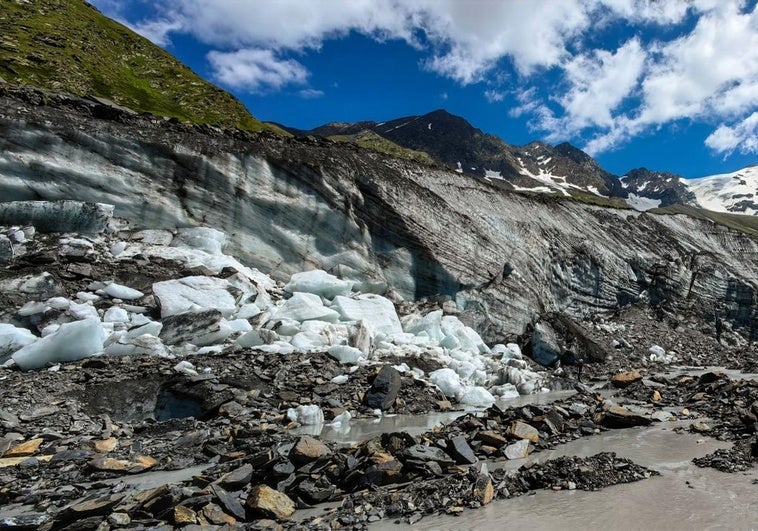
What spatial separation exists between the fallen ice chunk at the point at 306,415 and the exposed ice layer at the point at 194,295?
17.4 feet

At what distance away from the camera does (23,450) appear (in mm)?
7566

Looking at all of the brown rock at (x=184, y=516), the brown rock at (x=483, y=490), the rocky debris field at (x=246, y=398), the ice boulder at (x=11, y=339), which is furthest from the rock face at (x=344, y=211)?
the brown rock at (x=483, y=490)

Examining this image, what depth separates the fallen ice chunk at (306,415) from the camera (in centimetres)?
1037

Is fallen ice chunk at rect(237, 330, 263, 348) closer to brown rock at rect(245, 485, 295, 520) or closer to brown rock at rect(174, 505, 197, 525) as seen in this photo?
brown rock at rect(245, 485, 295, 520)


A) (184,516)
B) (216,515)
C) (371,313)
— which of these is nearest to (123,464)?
(184,516)

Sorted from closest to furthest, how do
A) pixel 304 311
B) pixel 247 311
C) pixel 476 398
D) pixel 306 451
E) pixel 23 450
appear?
pixel 306 451 → pixel 23 450 → pixel 476 398 → pixel 247 311 → pixel 304 311

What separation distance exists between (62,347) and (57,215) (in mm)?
8196

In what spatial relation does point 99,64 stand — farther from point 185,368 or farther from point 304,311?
point 185,368

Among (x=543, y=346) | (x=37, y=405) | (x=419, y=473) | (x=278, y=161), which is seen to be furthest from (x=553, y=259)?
(x=37, y=405)

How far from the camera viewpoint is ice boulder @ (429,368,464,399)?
13.9 meters

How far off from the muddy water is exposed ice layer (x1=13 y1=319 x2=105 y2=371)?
9.93m

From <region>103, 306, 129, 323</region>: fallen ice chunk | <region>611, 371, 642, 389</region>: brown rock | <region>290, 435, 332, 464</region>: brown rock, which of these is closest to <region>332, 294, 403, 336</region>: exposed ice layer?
<region>103, 306, 129, 323</region>: fallen ice chunk

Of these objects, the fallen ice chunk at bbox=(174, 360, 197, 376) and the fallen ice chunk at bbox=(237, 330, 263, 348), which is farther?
the fallen ice chunk at bbox=(237, 330, 263, 348)

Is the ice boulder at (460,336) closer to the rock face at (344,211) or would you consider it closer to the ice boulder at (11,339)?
the rock face at (344,211)
